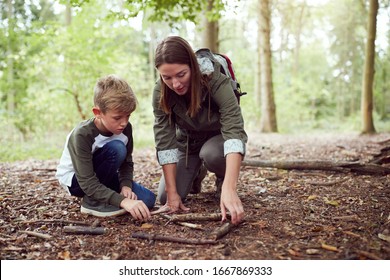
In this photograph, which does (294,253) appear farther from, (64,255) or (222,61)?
(222,61)

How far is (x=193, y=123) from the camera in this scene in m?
A: 2.91

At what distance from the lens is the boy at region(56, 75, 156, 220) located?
8.05 ft

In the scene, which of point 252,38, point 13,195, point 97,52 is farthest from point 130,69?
point 252,38

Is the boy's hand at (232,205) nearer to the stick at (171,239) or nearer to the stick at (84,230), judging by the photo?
the stick at (171,239)

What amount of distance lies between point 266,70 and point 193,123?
29.2 feet

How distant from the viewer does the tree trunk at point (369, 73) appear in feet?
28.3

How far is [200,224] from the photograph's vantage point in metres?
2.46

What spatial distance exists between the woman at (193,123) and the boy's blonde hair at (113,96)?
279 mm

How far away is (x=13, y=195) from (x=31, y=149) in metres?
4.29

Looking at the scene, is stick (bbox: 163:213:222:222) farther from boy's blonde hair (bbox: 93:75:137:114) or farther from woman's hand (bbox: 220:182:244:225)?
boy's blonde hair (bbox: 93:75:137:114)

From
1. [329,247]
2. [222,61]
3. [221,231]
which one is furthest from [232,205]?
[222,61]
